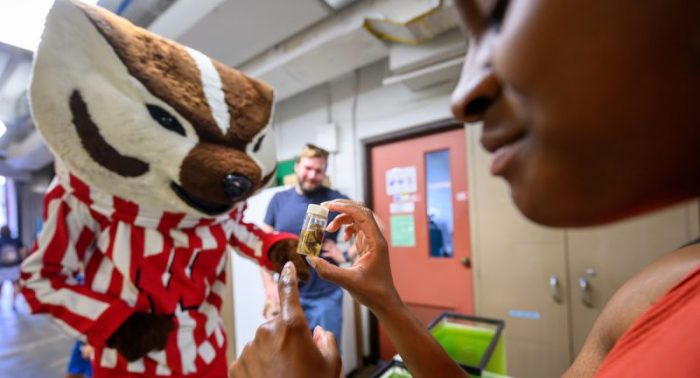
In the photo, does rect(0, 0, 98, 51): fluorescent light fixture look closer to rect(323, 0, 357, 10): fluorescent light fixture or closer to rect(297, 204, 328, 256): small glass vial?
rect(297, 204, 328, 256): small glass vial

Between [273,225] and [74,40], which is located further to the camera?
[273,225]

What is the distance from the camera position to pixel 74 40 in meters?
0.66

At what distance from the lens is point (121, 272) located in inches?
31.2

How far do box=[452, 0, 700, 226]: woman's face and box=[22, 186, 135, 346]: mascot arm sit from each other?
873mm

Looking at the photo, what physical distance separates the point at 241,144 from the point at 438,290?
1.47m

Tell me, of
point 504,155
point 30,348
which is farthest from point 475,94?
point 30,348

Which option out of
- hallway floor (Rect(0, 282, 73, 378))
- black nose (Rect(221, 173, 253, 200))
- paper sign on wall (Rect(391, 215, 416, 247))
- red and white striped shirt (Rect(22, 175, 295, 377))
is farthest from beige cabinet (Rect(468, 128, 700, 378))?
hallway floor (Rect(0, 282, 73, 378))

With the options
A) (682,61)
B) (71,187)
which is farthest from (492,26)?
(71,187)

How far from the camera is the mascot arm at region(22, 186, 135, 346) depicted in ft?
2.39

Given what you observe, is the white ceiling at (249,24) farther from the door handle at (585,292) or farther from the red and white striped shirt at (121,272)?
the door handle at (585,292)

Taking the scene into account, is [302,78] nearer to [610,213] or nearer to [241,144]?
[241,144]

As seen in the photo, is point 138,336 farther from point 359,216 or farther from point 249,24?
point 249,24

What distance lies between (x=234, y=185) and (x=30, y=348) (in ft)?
10.9

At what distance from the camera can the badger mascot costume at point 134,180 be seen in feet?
2.25
